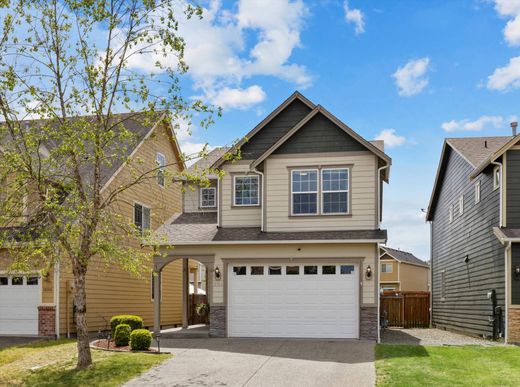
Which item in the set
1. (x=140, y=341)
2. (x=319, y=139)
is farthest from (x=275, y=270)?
(x=140, y=341)

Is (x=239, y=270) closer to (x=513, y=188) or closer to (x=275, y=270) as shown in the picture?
(x=275, y=270)

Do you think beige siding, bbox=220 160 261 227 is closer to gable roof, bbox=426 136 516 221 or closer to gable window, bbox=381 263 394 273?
gable roof, bbox=426 136 516 221

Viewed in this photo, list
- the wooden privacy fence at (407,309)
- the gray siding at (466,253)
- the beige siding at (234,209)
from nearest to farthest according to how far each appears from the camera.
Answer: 1. the gray siding at (466,253)
2. the beige siding at (234,209)
3. the wooden privacy fence at (407,309)

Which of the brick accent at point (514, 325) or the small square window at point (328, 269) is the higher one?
the small square window at point (328, 269)

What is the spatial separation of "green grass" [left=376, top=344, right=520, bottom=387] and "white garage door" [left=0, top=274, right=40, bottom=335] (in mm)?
11049

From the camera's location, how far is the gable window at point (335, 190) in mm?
18984

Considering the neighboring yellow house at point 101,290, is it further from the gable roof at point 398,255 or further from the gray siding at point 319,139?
the gable roof at point 398,255

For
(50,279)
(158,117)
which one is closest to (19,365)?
(50,279)

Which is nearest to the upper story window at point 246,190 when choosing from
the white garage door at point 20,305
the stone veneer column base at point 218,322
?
the stone veneer column base at point 218,322

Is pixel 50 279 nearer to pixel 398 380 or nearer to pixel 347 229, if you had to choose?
pixel 347 229

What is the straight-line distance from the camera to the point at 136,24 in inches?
545

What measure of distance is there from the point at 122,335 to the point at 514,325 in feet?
36.0

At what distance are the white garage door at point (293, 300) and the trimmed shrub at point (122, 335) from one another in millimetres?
3560

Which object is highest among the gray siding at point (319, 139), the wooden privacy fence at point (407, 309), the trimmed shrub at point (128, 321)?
the gray siding at point (319, 139)
